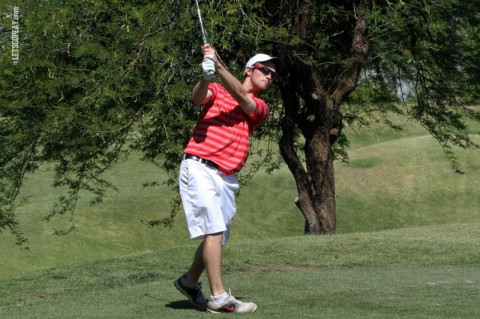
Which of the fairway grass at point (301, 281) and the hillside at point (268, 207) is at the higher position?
A: the fairway grass at point (301, 281)

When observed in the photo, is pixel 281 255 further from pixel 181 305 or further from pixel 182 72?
pixel 181 305

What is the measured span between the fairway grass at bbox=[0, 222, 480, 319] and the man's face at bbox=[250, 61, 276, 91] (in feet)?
5.31

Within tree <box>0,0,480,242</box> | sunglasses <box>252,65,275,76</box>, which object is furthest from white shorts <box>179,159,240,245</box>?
tree <box>0,0,480,242</box>

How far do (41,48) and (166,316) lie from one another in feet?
28.5

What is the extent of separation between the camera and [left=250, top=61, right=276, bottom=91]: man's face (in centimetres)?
663

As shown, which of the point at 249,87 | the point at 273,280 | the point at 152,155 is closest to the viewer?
A: the point at 249,87

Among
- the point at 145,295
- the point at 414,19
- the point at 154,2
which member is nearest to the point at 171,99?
the point at 154,2

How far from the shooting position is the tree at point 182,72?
13250 millimetres

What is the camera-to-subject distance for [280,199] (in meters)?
26.6

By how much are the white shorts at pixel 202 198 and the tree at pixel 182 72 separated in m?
6.06

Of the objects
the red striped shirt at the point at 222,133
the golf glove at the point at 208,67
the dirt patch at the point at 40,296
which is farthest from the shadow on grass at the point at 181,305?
the golf glove at the point at 208,67

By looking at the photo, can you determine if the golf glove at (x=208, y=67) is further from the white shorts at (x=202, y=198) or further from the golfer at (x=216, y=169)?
the white shorts at (x=202, y=198)

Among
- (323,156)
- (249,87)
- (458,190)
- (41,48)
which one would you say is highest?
(41,48)

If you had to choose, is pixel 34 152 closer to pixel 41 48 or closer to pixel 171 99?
pixel 41 48
